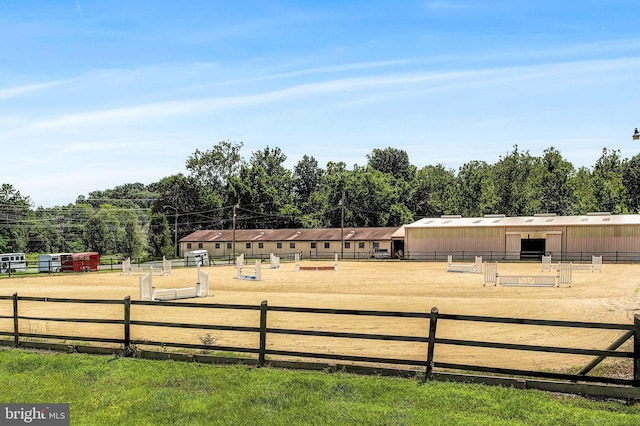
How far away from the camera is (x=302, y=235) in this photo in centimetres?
7788

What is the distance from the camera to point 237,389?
27.5 ft

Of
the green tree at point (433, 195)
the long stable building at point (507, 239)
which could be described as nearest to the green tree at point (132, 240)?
the long stable building at point (507, 239)

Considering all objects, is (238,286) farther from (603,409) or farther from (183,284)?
(603,409)

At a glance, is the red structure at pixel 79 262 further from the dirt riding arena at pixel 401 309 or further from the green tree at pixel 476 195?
the green tree at pixel 476 195

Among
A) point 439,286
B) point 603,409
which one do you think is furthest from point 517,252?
point 603,409

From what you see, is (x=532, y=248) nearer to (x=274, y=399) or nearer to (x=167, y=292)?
(x=167, y=292)

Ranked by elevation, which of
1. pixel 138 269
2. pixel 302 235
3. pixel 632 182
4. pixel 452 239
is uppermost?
pixel 632 182

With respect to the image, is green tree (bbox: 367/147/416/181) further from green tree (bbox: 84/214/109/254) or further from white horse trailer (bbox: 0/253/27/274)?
white horse trailer (bbox: 0/253/27/274)

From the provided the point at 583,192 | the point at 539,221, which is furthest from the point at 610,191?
the point at 539,221

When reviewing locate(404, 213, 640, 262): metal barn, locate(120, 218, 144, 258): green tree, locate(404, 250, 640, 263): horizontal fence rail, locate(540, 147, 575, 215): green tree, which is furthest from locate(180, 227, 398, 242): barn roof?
locate(540, 147, 575, 215): green tree

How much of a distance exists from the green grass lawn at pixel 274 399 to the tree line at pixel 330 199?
74621 millimetres

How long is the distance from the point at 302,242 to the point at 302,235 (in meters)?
1.54

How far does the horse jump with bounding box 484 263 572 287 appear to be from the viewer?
28.2m

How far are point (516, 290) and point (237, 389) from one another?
21095 millimetres
